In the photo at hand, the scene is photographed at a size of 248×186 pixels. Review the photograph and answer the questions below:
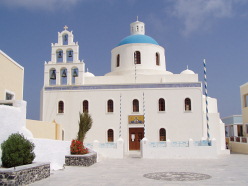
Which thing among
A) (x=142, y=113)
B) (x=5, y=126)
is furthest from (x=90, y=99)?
(x=5, y=126)

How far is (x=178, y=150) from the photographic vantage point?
18.0m

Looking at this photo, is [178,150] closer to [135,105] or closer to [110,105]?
[135,105]

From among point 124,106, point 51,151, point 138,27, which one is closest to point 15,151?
point 51,151

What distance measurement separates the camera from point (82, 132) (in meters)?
17.4

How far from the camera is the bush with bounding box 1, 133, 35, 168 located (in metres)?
8.46

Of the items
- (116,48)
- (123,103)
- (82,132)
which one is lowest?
(82,132)

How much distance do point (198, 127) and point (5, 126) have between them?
50.2 feet

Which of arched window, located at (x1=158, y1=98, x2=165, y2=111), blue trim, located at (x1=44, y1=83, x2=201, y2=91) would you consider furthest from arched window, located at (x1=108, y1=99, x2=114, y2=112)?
arched window, located at (x1=158, y1=98, x2=165, y2=111)

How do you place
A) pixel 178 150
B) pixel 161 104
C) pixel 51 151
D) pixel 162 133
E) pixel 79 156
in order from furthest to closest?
1. pixel 161 104
2. pixel 162 133
3. pixel 178 150
4. pixel 79 156
5. pixel 51 151

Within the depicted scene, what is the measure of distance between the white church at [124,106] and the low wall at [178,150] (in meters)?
3.45

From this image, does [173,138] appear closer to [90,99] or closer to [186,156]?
[186,156]

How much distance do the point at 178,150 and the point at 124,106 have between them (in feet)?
19.2

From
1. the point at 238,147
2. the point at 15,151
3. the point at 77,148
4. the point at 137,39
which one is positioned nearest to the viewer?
the point at 15,151

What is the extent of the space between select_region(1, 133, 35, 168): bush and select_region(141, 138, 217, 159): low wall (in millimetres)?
10103
